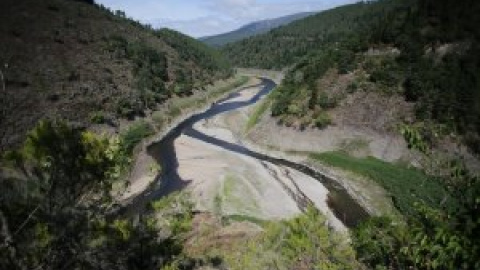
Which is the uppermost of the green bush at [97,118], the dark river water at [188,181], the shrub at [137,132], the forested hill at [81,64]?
the forested hill at [81,64]

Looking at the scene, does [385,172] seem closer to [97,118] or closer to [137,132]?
[137,132]

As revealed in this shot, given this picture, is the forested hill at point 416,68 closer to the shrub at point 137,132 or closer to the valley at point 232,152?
the valley at point 232,152

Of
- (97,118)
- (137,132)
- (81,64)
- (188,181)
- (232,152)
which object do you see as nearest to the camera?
(188,181)

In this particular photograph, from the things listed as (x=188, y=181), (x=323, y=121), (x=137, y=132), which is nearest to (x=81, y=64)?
(x=137, y=132)

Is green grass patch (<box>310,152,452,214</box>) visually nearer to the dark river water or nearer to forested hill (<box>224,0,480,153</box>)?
the dark river water

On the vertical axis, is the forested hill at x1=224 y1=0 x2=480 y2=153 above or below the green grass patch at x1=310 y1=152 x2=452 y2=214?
above

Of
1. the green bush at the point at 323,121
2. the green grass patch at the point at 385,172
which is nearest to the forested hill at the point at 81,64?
the green bush at the point at 323,121

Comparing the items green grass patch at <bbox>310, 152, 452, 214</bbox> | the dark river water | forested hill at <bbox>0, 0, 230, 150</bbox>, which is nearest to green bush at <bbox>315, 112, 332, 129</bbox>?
green grass patch at <bbox>310, 152, 452, 214</bbox>
